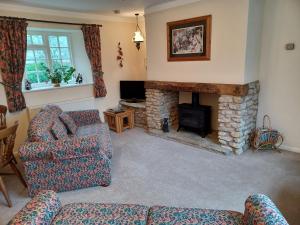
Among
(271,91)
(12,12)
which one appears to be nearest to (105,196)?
(271,91)

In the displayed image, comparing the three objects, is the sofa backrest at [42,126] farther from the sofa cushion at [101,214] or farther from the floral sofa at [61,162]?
the sofa cushion at [101,214]

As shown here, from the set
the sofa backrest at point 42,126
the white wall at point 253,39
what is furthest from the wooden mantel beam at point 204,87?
the sofa backrest at point 42,126

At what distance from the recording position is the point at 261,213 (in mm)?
1268

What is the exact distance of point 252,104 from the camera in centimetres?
356

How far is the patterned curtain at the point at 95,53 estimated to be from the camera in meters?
4.50

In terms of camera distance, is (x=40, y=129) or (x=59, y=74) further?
(x=59, y=74)

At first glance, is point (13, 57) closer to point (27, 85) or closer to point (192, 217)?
point (27, 85)

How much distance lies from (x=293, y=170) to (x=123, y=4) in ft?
12.3

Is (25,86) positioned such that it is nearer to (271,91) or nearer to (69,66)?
(69,66)

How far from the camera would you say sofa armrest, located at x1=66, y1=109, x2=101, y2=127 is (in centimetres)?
391

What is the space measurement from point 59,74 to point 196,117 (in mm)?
2832

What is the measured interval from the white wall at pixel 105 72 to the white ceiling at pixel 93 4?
22cm

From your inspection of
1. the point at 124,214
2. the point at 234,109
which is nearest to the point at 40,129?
the point at 124,214

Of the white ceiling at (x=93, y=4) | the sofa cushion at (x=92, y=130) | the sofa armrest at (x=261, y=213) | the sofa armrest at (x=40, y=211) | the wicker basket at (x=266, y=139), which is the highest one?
the white ceiling at (x=93, y=4)
